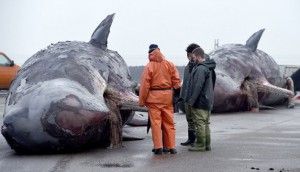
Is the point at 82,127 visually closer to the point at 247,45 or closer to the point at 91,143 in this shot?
the point at 91,143

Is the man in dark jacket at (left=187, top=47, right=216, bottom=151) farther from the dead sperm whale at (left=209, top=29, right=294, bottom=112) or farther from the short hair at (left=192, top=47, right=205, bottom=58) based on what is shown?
the dead sperm whale at (left=209, top=29, right=294, bottom=112)

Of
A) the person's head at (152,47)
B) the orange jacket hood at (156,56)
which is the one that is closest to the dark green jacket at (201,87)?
the orange jacket hood at (156,56)

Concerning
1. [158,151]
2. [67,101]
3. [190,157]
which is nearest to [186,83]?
[158,151]

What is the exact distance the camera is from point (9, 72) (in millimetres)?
29031

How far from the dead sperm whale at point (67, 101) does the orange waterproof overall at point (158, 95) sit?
33.3 inches

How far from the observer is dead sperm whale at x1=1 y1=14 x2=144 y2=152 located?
1005 centimetres

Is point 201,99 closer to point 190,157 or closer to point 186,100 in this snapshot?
point 186,100

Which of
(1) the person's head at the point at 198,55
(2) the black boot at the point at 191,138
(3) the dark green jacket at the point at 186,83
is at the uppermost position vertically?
(1) the person's head at the point at 198,55

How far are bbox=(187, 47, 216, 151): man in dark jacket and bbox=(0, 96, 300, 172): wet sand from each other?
27cm

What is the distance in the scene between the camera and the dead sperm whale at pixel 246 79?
62.2 feet

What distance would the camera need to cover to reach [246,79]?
20.3 meters

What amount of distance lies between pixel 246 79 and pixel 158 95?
33.9 ft

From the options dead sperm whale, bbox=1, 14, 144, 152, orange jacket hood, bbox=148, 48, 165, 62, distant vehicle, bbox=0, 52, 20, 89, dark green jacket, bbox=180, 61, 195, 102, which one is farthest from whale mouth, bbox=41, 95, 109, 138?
distant vehicle, bbox=0, 52, 20, 89

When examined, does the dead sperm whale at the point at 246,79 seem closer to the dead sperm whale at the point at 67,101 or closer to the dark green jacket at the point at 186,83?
the dead sperm whale at the point at 67,101
